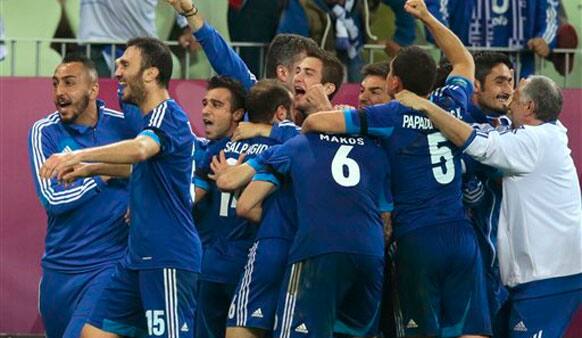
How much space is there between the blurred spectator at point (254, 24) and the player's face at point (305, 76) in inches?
118

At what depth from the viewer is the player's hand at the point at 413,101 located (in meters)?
10.6

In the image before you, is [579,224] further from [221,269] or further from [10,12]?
[10,12]

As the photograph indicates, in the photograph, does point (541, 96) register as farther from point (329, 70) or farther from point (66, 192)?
point (66, 192)

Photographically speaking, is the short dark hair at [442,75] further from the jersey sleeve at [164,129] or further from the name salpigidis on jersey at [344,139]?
the jersey sleeve at [164,129]

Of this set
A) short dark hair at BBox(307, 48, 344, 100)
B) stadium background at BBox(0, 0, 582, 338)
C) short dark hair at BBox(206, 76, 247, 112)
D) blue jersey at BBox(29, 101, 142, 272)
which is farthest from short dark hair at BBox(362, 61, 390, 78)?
stadium background at BBox(0, 0, 582, 338)

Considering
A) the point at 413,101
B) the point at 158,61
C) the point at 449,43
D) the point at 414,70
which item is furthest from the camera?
the point at 449,43

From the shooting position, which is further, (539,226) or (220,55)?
(220,55)

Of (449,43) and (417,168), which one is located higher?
(449,43)

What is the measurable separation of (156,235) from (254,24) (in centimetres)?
456

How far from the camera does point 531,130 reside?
1120 centimetres

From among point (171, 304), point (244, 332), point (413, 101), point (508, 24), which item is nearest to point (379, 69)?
point (413, 101)

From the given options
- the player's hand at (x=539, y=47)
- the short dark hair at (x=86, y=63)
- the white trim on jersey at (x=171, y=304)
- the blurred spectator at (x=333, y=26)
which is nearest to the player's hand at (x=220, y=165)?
the white trim on jersey at (x=171, y=304)

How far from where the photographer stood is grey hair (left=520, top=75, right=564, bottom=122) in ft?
37.0

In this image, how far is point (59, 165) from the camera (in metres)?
9.38
